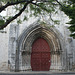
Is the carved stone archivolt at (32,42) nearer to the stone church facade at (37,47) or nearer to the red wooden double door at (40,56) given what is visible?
the stone church facade at (37,47)

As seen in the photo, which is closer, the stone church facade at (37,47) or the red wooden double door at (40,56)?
the stone church facade at (37,47)

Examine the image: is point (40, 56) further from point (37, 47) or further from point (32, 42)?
point (32, 42)

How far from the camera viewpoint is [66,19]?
13281mm

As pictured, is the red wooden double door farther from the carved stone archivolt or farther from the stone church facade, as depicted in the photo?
the carved stone archivolt

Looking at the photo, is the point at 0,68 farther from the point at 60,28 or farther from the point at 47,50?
the point at 60,28

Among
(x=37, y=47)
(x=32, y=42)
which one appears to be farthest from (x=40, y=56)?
(x=32, y=42)

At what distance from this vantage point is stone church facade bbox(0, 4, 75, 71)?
1212 centimetres

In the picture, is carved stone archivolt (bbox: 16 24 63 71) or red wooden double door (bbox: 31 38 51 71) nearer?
carved stone archivolt (bbox: 16 24 63 71)

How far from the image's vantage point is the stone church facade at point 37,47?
477 inches

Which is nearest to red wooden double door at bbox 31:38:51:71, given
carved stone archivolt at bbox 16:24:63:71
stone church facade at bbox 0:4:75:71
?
stone church facade at bbox 0:4:75:71

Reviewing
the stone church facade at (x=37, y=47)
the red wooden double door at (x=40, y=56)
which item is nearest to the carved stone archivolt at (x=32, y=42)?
the stone church facade at (x=37, y=47)

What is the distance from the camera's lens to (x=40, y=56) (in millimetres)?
13062

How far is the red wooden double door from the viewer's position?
42.2ft

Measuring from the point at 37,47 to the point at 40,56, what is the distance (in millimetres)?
836
